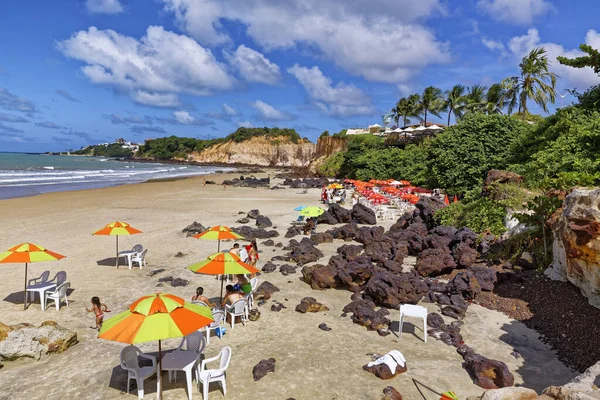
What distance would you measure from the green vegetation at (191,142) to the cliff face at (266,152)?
1663mm

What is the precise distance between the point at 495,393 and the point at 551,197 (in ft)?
34.5

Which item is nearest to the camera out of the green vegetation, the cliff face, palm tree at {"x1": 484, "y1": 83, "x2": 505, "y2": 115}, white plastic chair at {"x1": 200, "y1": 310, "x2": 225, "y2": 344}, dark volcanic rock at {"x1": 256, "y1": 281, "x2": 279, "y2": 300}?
white plastic chair at {"x1": 200, "y1": 310, "x2": 225, "y2": 344}

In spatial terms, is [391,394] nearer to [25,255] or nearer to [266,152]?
[25,255]

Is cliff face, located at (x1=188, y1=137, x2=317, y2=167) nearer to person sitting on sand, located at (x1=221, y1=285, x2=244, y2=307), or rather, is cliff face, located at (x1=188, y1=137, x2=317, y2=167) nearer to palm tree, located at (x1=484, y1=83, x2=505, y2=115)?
palm tree, located at (x1=484, y1=83, x2=505, y2=115)

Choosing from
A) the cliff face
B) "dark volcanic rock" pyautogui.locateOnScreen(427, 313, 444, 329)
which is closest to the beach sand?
"dark volcanic rock" pyautogui.locateOnScreen(427, 313, 444, 329)

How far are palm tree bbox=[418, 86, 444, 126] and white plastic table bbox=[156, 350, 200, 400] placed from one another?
63.2 m

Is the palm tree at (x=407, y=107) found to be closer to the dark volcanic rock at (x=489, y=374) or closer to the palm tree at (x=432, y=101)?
the palm tree at (x=432, y=101)

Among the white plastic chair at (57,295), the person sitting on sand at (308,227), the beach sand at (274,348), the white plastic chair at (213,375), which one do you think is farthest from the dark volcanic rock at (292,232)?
the white plastic chair at (213,375)

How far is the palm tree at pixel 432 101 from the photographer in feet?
208

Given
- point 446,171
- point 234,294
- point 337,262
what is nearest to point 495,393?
point 234,294

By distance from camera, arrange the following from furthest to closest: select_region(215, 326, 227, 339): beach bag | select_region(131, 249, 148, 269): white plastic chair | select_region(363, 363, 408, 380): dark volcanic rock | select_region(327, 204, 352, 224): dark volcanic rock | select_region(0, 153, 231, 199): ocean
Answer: select_region(0, 153, 231, 199): ocean, select_region(327, 204, 352, 224): dark volcanic rock, select_region(131, 249, 148, 269): white plastic chair, select_region(215, 326, 227, 339): beach bag, select_region(363, 363, 408, 380): dark volcanic rock

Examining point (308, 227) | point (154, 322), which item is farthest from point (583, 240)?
point (308, 227)

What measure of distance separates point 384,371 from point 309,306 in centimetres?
354

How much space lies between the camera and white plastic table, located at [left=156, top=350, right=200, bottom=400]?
22.2 ft
